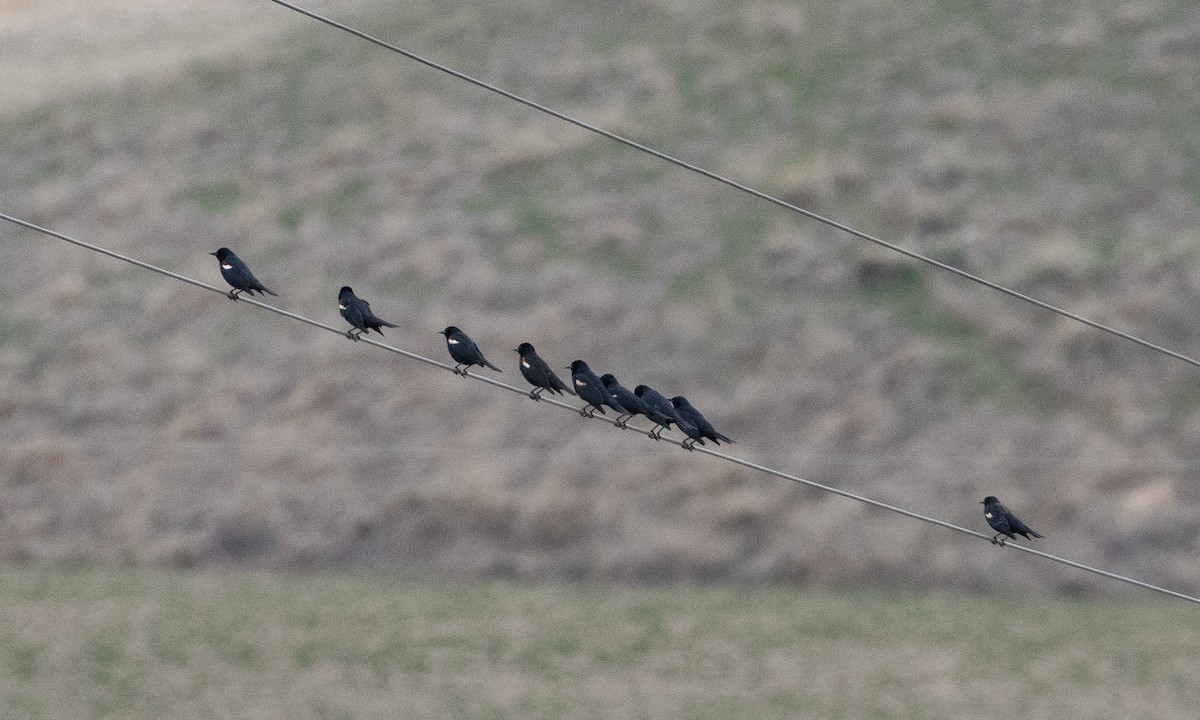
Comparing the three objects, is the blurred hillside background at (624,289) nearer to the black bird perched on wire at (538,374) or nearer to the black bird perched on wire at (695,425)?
the black bird perched on wire at (695,425)

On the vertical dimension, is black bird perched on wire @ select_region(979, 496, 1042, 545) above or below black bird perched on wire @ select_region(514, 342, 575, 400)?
above

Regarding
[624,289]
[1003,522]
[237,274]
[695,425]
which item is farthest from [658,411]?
[624,289]

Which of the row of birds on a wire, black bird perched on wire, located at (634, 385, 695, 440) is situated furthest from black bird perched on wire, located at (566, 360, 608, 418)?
black bird perched on wire, located at (634, 385, 695, 440)

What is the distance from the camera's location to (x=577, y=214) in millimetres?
35781

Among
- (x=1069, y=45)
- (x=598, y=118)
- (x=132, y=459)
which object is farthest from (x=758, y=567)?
(x=1069, y=45)

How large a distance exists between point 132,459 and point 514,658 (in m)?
9.25

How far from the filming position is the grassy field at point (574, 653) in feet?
67.7

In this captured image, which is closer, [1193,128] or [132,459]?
[132,459]

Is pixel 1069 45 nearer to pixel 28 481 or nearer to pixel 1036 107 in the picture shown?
pixel 1036 107

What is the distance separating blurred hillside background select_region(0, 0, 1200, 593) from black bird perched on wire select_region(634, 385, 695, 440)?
1229 cm

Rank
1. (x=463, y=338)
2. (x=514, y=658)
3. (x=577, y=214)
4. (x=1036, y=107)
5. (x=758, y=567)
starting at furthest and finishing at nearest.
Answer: (x=1036, y=107) < (x=577, y=214) < (x=758, y=567) < (x=514, y=658) < (x=463, y=338)

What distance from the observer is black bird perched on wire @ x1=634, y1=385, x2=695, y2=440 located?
11891 millimetres

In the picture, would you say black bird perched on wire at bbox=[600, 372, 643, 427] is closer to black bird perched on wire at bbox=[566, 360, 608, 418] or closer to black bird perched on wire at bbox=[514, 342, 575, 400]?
black bird perched on wire at bbox=[566, 360, 608, 418]

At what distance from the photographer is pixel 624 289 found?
32.7 m
